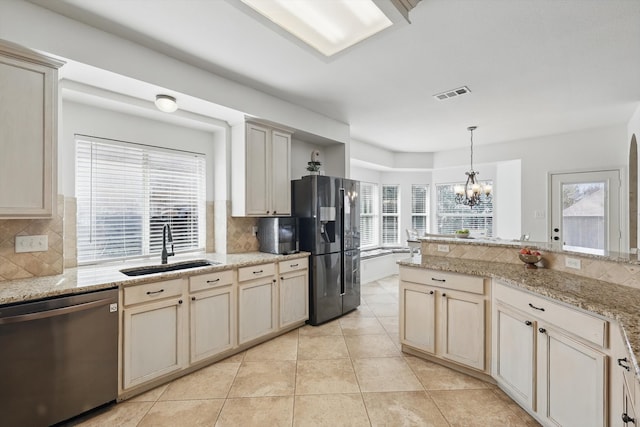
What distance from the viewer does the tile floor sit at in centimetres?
195

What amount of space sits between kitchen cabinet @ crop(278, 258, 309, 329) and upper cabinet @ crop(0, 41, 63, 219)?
2.07 meters

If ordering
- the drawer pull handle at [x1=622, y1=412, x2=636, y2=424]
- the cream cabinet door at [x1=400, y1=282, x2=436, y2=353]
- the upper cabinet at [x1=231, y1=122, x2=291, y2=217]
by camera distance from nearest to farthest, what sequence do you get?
the drawer pull handle at [x1=622, y1=412, x2=636, y2=424] < the cream cabinet door at [x1=400, y1=282, x2=436, y2=353] < the upper cabinet at [x1=231, y1=122, x2=291, y2=217]

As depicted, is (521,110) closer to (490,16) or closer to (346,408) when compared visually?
(490,16)

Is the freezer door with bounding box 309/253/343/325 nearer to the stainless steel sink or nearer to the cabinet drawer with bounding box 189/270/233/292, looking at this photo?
the cabinet drawer with bounding box 189/270/233/292

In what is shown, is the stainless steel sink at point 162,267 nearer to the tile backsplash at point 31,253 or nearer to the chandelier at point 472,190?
the tile backsplash at point 31,253

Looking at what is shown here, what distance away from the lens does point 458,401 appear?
212 cm

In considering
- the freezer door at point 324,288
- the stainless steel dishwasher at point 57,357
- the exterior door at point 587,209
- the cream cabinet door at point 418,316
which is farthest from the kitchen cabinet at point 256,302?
the exterior door at point 587,209

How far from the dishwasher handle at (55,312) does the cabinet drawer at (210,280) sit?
602mm

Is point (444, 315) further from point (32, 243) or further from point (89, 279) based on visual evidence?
point (32, 243)

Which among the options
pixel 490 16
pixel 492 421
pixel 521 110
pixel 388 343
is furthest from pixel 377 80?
pixel 492 421

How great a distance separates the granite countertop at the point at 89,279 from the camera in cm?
176

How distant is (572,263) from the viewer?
2199 millimetres

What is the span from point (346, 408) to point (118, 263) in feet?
7.99

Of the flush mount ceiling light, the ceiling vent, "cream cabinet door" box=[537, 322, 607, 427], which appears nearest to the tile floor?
"cream cabinet door" box=[537, 322, 607, 427]
